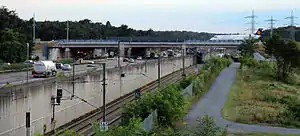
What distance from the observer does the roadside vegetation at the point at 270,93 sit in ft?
106

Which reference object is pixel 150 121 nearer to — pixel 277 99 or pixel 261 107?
pixel 261 107

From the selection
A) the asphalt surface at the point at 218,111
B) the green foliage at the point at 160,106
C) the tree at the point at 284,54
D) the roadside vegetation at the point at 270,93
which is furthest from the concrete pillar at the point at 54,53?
the green foliage at the point at 160,106

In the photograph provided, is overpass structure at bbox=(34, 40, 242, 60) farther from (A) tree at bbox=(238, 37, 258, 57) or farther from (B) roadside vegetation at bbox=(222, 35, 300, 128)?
(B) roadside vegetation at bbox=(222, 35, 300, 128)

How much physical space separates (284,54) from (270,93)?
1925cm

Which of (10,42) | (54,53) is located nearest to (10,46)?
(10,42)

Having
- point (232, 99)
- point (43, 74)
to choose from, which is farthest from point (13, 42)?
point (232, 99)

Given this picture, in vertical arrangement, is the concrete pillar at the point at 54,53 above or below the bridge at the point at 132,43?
below

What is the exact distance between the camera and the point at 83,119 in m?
32.5

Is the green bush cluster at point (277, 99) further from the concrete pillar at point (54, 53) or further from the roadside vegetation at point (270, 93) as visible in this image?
the concrete pillar at point (54, 53)

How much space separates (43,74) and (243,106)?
64.3ft

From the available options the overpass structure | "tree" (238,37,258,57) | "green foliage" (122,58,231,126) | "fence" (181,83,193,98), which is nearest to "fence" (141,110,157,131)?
"green foliage" (122,58,231,126)

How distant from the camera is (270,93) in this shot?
47.8m

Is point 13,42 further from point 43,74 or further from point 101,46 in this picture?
point 101,46

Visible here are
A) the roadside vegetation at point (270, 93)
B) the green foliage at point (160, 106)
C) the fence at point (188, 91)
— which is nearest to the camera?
the green foliage at point (160, 106)
